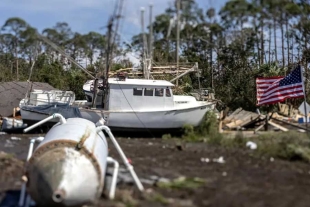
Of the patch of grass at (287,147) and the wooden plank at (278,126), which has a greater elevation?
the wooden plank at (278,126)

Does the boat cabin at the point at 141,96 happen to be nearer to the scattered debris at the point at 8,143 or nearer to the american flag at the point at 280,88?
the american flag at the point at 280,88

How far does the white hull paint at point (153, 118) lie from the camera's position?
19.3 meters

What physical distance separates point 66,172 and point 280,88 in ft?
40.9

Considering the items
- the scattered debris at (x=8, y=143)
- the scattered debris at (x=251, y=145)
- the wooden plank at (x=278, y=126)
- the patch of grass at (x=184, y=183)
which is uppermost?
the wooden plank at (x=278, y=126)

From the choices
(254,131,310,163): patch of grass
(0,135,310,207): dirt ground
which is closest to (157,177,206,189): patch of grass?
(0,135,310,207): dirt ground

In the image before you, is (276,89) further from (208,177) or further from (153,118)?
(208,177)

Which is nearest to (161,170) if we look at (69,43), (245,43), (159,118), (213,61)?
(159,118)

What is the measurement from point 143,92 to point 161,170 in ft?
26.2

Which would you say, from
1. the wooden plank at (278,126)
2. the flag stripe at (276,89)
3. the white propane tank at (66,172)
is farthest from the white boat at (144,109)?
the white propane tank at (66,172)

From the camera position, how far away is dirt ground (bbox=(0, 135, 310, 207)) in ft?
28.6

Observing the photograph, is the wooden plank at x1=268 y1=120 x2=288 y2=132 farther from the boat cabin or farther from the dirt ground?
the boat cabin

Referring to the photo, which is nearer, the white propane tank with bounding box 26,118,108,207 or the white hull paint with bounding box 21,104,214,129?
the white propane tank with bounding box 26,118,108,207

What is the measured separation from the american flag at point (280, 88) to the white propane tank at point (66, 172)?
10.7 metres

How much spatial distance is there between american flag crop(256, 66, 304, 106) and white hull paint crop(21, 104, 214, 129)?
217 centimetres
